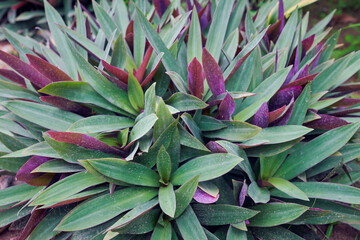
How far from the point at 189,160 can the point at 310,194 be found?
493mm

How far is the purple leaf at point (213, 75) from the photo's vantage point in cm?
122

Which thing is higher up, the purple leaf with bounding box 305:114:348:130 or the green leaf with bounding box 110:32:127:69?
the green leaf with bounding box 110:32:127:69

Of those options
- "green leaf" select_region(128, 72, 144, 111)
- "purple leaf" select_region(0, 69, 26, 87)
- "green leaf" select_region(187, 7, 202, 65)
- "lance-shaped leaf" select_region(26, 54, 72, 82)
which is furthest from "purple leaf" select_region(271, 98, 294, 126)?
"purple leaf" select_region(0, 69, 26, 87)

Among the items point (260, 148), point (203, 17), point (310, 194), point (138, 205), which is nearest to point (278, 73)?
point (260, 148)

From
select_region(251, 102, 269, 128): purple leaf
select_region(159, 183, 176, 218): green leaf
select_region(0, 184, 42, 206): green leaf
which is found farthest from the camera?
select_region(0, 184, 42, 206): green leaf

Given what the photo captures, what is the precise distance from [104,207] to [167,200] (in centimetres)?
25

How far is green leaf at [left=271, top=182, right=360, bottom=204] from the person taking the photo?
1164 mm

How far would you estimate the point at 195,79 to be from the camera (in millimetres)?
1271

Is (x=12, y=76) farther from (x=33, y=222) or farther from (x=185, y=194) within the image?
(x=185, y=194)

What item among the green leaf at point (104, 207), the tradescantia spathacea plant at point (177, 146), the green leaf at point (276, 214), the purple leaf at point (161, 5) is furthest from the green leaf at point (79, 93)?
the purple leaf at point (161, 5)

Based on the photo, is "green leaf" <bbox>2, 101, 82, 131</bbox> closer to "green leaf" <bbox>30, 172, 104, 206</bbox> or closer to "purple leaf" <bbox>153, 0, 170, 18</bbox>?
"green leaf" <bbox>30, 172, 104, 206</bbox>

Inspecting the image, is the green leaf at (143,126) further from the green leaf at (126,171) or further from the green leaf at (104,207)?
the green leaf at (104,207)

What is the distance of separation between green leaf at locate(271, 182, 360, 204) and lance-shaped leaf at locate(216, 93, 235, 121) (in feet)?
1.19

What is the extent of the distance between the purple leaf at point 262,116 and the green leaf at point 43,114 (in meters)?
0.77
